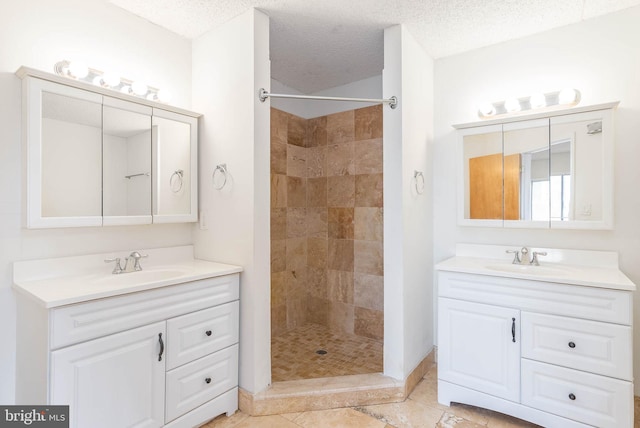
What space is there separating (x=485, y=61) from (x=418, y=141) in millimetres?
850

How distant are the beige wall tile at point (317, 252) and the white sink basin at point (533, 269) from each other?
5.39ft

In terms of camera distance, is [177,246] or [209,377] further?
[177,246]

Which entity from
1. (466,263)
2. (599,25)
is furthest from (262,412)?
(599,25)

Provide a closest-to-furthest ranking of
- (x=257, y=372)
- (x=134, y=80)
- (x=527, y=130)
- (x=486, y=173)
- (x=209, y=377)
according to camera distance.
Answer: (x=209, y=377), (x=257, y=372), (x=134, y=80), (x=527, y=130), (x=486, y=173)

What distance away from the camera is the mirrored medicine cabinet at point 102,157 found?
5.27 feet

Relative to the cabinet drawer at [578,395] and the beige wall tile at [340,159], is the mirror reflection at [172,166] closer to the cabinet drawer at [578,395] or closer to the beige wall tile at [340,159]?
the beige wall tile at [340,159]

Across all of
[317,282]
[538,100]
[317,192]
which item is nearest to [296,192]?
[317,192]

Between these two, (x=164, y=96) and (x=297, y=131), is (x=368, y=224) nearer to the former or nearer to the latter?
(x=297, y=131)

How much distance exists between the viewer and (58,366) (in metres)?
1.31

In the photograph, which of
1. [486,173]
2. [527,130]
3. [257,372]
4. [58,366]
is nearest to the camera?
[58,366]

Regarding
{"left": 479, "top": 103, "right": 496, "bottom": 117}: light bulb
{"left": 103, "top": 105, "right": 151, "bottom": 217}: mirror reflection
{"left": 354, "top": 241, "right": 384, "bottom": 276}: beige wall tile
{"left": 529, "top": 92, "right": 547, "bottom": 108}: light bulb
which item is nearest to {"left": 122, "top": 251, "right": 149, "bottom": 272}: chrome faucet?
{"left": 103, "top": 105, "right": 151, "bottom": 217}: mirror reflection

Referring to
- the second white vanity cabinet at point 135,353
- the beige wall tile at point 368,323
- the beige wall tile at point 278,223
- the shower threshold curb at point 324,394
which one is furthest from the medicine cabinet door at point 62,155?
the beige wall tile at point 368,323

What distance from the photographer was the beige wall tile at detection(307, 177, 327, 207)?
3.42 metres

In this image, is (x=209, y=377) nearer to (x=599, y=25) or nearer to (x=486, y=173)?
(x=486, y=173)
